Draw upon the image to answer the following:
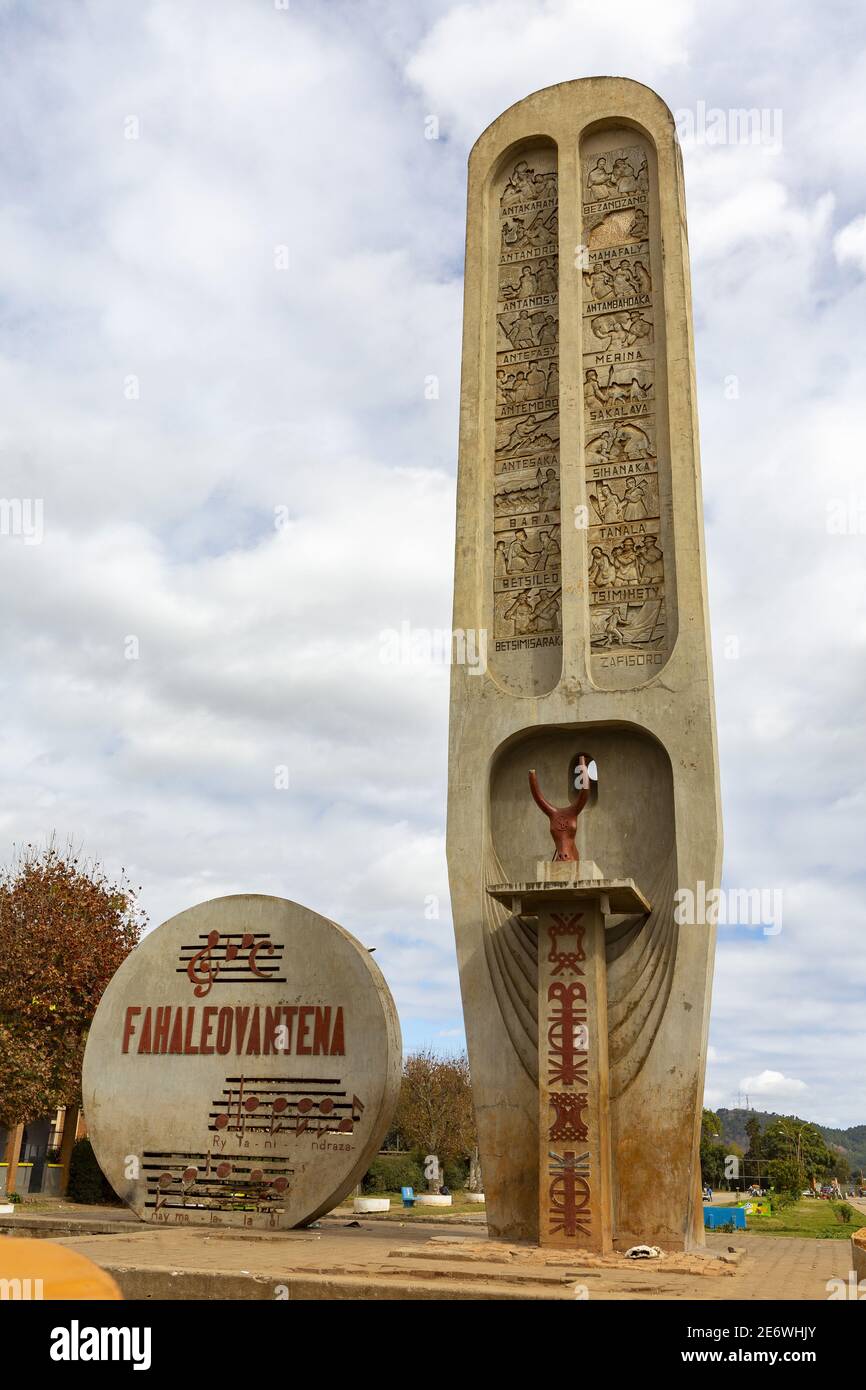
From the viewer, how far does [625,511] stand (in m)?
16.4

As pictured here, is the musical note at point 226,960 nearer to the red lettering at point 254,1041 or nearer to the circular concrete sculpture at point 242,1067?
the circular concrete sculpture at point 242,1067

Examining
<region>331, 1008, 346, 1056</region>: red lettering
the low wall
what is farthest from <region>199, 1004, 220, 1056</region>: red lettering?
the low wall

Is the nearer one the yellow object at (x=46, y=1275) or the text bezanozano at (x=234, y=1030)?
the yellow object at (x=46, y=1275)

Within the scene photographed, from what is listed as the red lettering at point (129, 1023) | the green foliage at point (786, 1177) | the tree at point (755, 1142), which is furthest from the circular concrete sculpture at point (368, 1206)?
the tree at point (755, 1142)

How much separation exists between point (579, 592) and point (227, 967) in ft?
23.5

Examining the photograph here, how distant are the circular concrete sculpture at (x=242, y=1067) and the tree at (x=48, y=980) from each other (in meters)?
7.60

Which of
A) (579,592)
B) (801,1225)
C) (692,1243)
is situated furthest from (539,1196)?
(801,1225)

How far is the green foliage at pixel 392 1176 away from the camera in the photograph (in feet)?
113

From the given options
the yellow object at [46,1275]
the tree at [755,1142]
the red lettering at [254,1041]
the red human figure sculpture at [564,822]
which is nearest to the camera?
the yellow object at [46,1275]

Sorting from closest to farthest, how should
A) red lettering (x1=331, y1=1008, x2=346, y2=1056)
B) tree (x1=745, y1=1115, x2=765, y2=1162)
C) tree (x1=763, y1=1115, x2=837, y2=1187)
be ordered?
red lettering (x1=331, y1=1008, x2=346, y2=1056), tree (x1=763, y1=1115, x2=837, y2=1187), tree (x1=745, y1=1115, x2=765, y2=1162)

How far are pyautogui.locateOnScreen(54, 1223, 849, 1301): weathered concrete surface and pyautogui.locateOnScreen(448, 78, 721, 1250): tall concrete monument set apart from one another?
1252mm

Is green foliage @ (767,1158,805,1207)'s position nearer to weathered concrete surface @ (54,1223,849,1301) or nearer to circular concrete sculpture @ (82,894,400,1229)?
circular concrete sculpture @ (82,894,400,1229)
